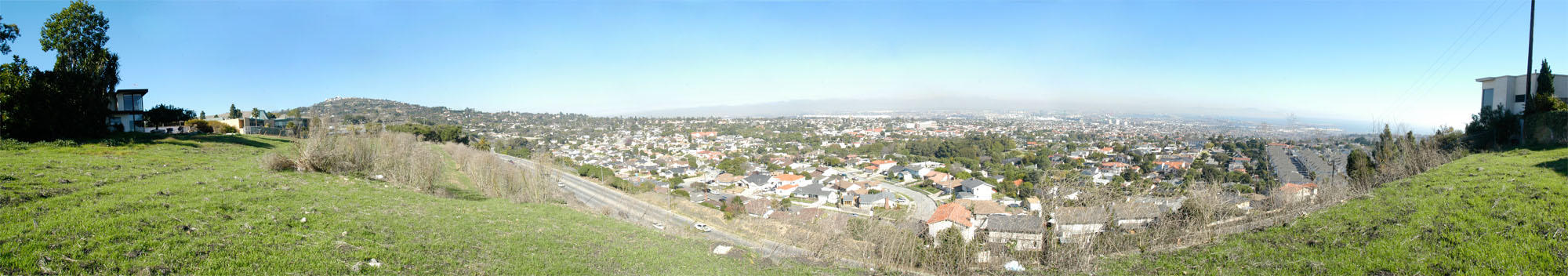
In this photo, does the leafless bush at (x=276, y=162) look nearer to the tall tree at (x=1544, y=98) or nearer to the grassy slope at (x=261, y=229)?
the grassy slope at (x=261, y=229)

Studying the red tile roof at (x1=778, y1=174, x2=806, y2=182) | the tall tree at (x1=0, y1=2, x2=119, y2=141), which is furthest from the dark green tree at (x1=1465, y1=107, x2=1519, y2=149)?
the tall tree at (x1=0, y1=2, x2=119, y2=141)

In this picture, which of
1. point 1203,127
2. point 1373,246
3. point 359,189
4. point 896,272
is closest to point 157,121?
point 359,189

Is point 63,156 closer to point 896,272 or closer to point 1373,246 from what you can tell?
point 896,272

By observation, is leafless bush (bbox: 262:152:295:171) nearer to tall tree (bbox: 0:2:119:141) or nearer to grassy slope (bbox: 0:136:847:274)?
grassy slope (bbox: 0:136:847:274)

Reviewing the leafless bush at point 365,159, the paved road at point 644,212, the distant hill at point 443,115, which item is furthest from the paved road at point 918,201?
the distant hill at point 443,115

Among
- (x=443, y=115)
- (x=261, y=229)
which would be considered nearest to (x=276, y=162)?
(x=261, y=229)

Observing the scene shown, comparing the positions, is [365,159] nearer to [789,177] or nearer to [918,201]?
[789,177]
